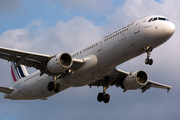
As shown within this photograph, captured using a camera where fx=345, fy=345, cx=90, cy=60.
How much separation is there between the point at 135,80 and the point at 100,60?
8.55 m

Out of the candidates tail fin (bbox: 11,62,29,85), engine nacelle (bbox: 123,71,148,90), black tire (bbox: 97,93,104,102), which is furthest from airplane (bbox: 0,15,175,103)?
tail fin (bbox: 11,62,29,85)

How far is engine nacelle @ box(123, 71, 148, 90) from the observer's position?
4338cm

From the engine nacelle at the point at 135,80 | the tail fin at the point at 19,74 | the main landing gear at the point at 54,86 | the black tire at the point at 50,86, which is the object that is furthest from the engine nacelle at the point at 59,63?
the tail fin at the point at 19,74

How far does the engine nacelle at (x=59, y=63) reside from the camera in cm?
3588

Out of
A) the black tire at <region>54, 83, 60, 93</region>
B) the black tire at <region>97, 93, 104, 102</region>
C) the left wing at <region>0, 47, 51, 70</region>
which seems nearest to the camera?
the left wing at <region>0, 47, 51, 70</region>

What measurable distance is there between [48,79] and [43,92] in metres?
2.12

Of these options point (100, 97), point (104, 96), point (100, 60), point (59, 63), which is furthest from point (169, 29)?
point (100, 97)

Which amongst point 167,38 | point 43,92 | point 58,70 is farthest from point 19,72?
point 167,38

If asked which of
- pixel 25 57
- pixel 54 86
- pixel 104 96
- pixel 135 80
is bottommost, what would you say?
pixel 104 96

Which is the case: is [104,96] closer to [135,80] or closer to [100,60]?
[135,80]

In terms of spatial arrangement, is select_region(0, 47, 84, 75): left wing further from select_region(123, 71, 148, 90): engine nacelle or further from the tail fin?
the tail fin

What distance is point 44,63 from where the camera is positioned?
38.4 m

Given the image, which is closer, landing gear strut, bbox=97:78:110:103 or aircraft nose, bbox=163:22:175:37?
aircraft nose, bbox=163:22:175:37

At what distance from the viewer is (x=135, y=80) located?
4322 cm
